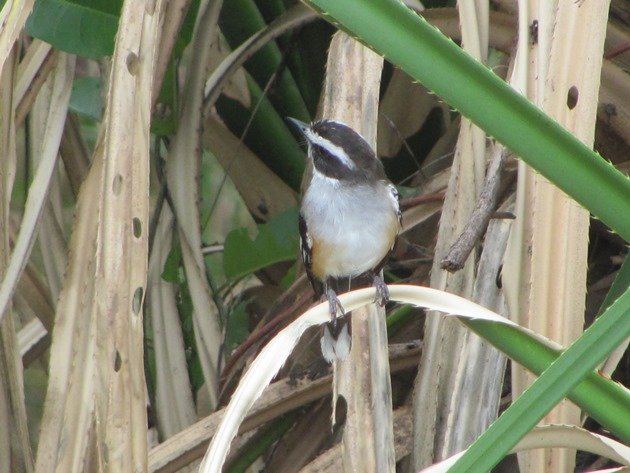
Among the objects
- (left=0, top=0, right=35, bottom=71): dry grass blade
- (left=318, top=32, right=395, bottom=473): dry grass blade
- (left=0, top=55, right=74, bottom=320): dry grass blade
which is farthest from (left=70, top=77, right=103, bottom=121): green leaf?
(left=0, top=0, right=35, bottom=71): dry grass blade

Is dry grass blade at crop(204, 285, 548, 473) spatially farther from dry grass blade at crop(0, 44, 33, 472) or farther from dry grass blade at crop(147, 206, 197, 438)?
dry grass blade at crop(147, 206, 197, 438)

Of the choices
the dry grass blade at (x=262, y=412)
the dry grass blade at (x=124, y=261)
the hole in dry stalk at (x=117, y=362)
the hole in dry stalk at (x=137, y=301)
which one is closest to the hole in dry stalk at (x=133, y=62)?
the dry grass blade at (x=124, y=261)

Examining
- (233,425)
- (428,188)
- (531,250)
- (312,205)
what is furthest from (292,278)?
(233,425)

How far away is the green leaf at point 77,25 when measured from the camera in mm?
2859

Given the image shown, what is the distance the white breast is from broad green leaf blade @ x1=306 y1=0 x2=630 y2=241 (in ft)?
5.64

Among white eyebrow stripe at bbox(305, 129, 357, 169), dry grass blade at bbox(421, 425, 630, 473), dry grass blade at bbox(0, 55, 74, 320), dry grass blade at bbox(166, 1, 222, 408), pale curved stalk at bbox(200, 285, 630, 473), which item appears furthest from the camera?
dry grass blade at bbox(166, 1, 222, 408)

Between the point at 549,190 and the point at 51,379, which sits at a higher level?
the point at 549,190

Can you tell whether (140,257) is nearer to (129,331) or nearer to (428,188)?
(129,331)

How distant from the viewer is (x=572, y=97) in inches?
82.0

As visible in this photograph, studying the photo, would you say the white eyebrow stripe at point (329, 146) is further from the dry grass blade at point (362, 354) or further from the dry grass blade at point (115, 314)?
the dry grass blade at point (115, 314)

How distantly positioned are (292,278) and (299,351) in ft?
1.43

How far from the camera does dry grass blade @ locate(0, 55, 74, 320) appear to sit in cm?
249

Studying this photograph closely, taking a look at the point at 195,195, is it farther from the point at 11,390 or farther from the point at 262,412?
the point at 11,390

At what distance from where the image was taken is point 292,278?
3.64m
